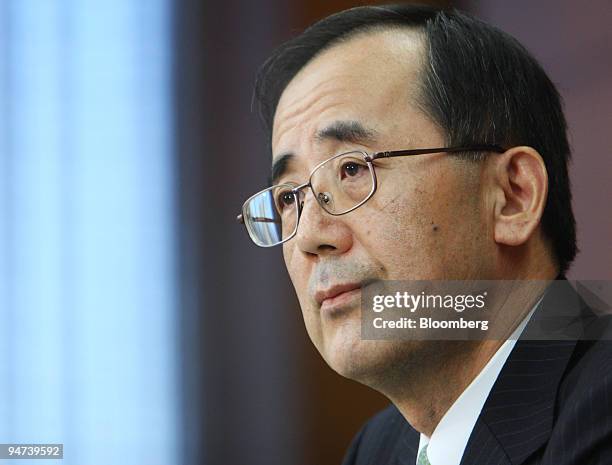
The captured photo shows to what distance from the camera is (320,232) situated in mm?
1293

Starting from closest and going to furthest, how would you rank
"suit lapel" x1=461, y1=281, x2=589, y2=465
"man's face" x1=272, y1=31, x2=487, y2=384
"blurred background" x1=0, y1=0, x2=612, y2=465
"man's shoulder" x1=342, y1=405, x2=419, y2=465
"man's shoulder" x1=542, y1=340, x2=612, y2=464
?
"man's shoulder" x1=542, y1=340, x2=612, y2=464 < "suit lapel" x1=461, y1=281, x2=589, y2=465 < "man's face" x1=272, y1=31, x2=487, y2=384 < "man's shoulder" x1=342, y1=405, x2=419, y2=465 < "blurred background" x1=0, y1=0, x2=612, y2=465

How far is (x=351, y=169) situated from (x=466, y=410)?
0.42 metres

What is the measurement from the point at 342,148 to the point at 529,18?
2.00 feet

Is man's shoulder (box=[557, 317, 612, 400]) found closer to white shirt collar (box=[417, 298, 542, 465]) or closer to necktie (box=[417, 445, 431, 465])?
white shirt collar (box=[417, 298, 542, 465])

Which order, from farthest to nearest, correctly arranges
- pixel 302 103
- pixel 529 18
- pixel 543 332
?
1. pixel 529 18
2. pixel 302 103
3. pixel 543 332

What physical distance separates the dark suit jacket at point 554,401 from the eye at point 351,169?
0.36 meters

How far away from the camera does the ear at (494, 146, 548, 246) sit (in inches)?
51.1

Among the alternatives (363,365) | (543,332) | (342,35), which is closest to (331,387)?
(363,365)

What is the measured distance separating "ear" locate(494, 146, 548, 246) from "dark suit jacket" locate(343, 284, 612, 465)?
123 millimetres

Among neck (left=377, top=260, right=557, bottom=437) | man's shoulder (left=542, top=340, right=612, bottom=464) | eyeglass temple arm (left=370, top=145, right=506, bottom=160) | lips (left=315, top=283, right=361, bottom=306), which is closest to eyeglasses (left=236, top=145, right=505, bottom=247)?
eyeglass temple arm (left=370, top=145, right=506, bottom=160)

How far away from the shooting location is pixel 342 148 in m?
1.32

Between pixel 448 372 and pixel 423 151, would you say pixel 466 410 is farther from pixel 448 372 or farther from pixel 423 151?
pixel 423 151

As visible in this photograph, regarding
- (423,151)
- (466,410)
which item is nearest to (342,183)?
(423,151)

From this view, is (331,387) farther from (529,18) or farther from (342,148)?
(529,18)
